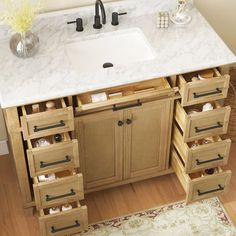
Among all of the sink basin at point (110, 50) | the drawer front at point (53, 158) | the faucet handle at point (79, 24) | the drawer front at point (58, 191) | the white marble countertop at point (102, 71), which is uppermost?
the faucet handle at point (79, 24)

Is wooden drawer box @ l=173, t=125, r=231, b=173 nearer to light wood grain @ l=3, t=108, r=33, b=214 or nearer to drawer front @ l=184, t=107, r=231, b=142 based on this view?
drawer front @ l=184, t=107, r=231, b=142

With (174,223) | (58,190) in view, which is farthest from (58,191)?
(174,223)

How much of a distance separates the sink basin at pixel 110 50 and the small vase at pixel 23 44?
22cm

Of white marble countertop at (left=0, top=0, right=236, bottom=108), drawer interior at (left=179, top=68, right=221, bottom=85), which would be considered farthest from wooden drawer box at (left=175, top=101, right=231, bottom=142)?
white marble countertop at (left=0, top=0, right=236, bottom=108)

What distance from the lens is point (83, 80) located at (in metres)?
2.61

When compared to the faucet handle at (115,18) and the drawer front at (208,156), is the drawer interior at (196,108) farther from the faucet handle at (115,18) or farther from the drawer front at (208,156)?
the faucet handle at (115,18)

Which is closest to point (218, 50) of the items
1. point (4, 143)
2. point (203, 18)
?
point (203, 18)

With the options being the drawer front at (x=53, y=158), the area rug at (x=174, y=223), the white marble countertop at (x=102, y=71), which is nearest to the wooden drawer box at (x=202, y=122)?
the white marble countertop at (x=102, y=71)

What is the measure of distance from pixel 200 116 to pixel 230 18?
836 mm

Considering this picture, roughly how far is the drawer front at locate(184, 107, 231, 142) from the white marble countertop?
24 cm

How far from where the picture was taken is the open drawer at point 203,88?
2674 mm

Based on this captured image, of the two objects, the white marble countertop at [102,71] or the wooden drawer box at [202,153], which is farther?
the wooden drawer box at [202,153]

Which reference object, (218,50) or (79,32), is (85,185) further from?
(218,50)

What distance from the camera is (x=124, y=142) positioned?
293 cm
